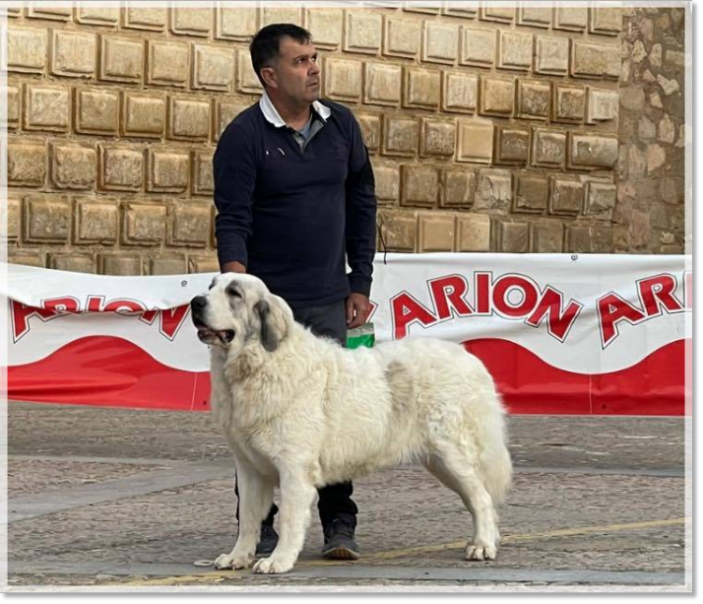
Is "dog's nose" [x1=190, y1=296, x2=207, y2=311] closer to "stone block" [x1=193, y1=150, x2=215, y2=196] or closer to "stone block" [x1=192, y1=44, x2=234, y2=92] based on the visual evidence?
"stone block" [x1=193, y1=150, x2=215, y2=196]

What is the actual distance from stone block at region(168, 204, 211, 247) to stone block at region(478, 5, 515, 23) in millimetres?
4203

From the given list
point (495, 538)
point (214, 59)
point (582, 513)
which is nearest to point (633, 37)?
point (214, 59)

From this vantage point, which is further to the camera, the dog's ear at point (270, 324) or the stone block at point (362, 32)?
the stone block at point (362, 32)

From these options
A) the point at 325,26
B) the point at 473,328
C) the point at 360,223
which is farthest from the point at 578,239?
the point at 360,223

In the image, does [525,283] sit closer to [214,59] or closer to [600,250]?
[214,59]

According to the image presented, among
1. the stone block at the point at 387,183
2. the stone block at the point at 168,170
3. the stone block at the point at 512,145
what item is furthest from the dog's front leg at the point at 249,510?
the stone block at the point at 512,145

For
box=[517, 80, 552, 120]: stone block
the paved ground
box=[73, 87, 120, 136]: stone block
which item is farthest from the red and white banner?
box=[517, 80, 552, 120]: stone block

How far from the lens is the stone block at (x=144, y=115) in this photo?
58.1ft

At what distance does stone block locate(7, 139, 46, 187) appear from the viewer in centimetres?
1689

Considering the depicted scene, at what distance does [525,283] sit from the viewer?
13023 millimetres

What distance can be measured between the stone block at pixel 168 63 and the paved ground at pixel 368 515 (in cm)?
494

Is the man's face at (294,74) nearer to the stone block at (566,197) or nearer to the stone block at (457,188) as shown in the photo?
the stone block at (457,188)

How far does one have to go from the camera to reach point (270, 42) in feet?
27.3

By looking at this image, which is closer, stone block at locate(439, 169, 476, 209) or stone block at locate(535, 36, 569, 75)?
stone block at locate(439, 169, 476, 209)
